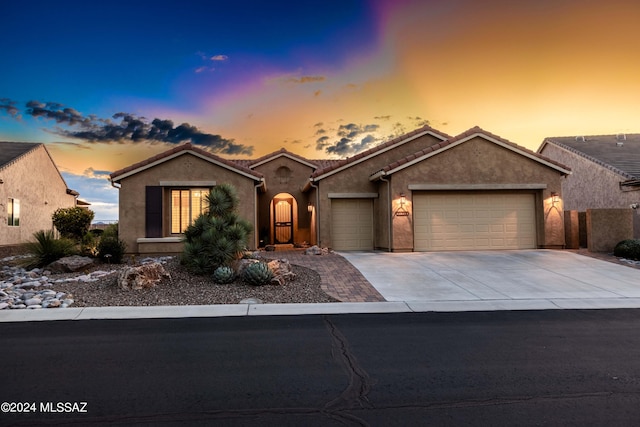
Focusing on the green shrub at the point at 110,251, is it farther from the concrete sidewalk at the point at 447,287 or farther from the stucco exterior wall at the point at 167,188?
the concrete sidewalk at the point at 447,287

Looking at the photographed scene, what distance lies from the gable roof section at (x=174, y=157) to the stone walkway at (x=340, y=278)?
4.17 metres

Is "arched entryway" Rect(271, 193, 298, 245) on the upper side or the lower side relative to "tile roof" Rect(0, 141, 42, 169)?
lower

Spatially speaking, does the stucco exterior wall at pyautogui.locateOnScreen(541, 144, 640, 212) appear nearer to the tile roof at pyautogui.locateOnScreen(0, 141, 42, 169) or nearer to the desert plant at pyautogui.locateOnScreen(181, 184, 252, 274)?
the desert plant at pyautogui.locateOnScreen(181, 184, 252, 274)

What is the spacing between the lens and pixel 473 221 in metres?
16.8

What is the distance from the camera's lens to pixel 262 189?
21.0 metres

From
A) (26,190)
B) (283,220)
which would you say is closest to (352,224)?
(283,220)

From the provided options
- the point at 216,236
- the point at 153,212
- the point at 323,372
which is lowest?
the point at 323,372

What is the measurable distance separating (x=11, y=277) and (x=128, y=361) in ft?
31.0

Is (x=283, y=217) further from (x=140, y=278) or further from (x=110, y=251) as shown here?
(x=140, y=278)

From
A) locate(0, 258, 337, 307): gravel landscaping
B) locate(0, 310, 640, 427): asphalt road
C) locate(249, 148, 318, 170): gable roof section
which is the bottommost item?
locate(0, 310, 640, 427): asphalt road

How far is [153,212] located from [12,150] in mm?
13098

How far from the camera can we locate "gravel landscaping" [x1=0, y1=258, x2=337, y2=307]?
888 centimetres

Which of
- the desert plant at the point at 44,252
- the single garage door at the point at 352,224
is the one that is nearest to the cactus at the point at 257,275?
the desert plant at the point at 44,252

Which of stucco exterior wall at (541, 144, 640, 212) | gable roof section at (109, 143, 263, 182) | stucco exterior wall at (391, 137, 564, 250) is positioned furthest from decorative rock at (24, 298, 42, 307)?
stucco exterior wall at (541, 144, 640, 212)
